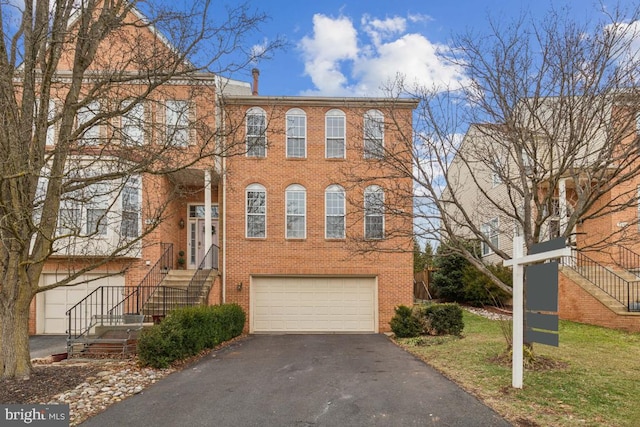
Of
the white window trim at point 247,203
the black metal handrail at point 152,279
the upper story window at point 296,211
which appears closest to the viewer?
the black metal handrail at point 152,279

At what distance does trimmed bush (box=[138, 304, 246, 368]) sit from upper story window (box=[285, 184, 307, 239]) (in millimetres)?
4257

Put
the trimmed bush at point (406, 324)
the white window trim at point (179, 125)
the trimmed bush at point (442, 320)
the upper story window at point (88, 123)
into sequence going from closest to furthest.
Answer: the upper story window at point (88, 123), the white window trim at point (179, 125), the trimmed bush at point (442, 320), the trimmed bush at point (406, 324)

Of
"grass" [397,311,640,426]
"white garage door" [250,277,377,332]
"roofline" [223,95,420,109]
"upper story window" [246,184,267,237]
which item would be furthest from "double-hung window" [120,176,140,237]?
"grass" [397,311,640,426]

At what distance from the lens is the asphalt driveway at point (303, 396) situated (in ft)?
17.9

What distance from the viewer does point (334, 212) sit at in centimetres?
1538

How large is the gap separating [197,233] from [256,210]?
2642 mm

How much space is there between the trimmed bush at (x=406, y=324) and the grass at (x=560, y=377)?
2.64 ft

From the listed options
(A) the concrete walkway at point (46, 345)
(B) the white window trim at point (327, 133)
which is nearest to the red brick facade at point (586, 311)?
(B) the white window trim at point (327, 133)

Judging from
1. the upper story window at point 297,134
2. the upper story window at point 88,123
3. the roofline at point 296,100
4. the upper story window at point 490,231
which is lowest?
the upper story window at point 490,231

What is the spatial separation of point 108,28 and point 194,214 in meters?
9.58

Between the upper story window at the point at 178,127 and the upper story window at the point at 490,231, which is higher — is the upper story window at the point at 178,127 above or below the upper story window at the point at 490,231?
above

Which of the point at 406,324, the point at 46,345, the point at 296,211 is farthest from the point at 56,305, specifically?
the point at 406,324

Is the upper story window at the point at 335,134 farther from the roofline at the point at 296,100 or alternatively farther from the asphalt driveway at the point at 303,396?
the asphalt driveway at the point at 303,396

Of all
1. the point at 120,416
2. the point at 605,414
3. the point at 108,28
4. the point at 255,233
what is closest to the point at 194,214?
the point at 255,233
